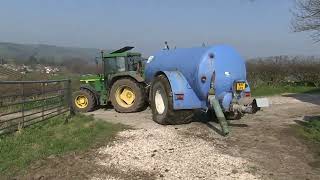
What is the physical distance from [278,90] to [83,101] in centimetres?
1099

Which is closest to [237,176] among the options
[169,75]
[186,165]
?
[186,165]

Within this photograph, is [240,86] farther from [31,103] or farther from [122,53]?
[122,53]

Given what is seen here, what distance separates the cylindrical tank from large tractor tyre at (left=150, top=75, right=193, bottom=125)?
553 mm

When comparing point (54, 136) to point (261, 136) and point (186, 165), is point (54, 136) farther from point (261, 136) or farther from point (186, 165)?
point (261, 136)

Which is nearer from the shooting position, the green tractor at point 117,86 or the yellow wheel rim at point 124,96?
the green tractor at point 117,86

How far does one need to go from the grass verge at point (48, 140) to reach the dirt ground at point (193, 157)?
13.5 inches

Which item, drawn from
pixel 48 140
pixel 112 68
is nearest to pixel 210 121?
pixel 48 140

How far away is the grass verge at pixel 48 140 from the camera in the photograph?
7934mm

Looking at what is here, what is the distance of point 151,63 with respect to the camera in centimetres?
1409

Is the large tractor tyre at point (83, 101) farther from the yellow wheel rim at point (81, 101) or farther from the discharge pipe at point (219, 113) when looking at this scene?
the discharge pipe at point (219, 113)

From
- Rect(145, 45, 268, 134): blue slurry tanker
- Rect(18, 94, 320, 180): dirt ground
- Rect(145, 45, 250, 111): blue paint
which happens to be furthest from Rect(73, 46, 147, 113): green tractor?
Rect(18, 94, 320, 180): dirt ground

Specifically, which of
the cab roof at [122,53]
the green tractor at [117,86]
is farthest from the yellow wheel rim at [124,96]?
the cab roof at [122,53]

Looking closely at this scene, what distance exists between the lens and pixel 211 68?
11.4 m

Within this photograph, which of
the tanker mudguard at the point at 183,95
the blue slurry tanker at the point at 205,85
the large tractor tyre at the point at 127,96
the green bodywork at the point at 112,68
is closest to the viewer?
the blue slurry tanker at the point at 205,85
